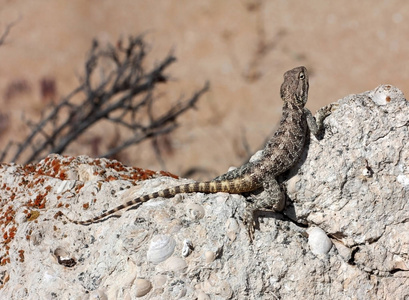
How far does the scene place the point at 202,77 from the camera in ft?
47.5

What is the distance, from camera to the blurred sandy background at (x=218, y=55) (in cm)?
1292

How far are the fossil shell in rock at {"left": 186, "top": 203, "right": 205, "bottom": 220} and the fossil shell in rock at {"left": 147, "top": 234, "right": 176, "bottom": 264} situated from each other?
10.2 inches

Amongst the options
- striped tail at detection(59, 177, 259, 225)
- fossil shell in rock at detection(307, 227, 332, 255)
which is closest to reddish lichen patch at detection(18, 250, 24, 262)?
striped tail at detection(59, 177, 259, 225)

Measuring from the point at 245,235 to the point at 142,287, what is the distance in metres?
0.76

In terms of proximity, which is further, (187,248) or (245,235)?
(245,235)

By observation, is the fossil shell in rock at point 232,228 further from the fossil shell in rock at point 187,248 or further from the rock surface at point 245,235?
the fossil shell in rock at point 187,248

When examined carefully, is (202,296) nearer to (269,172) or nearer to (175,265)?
(175,265)

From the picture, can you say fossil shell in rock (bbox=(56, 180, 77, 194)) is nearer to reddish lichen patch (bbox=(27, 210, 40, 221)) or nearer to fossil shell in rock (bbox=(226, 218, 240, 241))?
reddish lichen patch (bbox=(27, 210, 40, 221))

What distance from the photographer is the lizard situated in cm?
358

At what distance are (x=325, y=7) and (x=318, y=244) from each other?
13.3 metres

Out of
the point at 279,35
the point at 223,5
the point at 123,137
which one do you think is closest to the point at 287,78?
the point at 123,137

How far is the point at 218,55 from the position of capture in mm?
15125

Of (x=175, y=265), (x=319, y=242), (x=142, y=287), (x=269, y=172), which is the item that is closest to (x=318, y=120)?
(x=269, y=172)

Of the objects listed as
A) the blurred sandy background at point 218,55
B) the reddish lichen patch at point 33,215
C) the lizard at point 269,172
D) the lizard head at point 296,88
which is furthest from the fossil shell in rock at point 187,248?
the blurred sandy background at point 218,55
